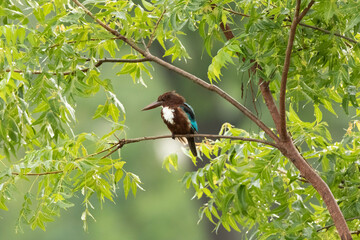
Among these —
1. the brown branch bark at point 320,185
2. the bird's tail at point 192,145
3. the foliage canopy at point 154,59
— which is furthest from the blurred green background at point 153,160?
the brown branch bark at point 320,185

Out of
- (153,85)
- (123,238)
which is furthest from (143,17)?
(123,238)

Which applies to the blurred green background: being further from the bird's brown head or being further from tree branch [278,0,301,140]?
tree branch [278,0,301,140]

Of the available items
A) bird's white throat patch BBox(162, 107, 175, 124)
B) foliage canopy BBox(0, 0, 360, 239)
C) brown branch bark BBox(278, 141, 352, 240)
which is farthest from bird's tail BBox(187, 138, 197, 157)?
brown branch bark BBox(278, 141, 352, 240)

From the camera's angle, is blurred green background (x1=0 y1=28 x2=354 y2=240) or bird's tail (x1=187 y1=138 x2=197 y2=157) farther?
blurred green background (x1=0 y1=28 x2=354 y2=240)

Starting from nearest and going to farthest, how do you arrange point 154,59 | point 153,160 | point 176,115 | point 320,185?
point 320,185 < point 154,59 < point 176,115 < point 153,160

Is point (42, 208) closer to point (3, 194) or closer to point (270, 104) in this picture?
point (3, 194)

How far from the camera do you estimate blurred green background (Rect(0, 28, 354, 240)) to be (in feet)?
31.7

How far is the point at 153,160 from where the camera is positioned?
10.8 meters

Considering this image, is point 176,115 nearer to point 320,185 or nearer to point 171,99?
point 171,99

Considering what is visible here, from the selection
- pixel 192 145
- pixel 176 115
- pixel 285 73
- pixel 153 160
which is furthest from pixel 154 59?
pixel 153 160

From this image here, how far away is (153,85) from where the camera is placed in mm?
10469

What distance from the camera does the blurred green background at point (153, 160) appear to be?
965 cm

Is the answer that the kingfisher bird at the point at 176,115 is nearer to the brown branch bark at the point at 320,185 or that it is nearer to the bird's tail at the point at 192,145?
the bird's tail at the point at 192,145

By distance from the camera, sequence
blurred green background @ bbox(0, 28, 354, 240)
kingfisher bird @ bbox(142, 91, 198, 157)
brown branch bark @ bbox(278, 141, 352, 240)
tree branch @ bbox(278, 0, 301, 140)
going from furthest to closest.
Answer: blurred green background @ bbox(0, 28, 354, 240)
kingfisher bird @ bbox(142, 91, 198, 157)
brown branch bark @ bbox(278, 141, 352, 240)
tree branch @ bbox(278, 0, 301, 140)
